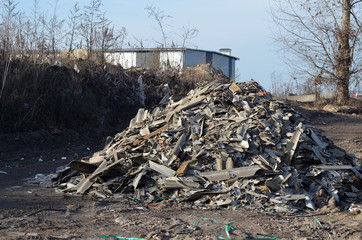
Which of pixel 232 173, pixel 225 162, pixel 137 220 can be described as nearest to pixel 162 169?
pixel 225 162

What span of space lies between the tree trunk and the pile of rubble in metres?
14.1

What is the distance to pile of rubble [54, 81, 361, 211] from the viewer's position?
6.06 metres

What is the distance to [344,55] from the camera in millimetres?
20406

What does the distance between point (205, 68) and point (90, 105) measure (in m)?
6.45

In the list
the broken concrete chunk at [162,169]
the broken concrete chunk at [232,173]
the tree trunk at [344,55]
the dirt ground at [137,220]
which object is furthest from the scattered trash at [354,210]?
the tree trunk at [344,55]

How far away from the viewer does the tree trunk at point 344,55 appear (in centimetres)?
2044

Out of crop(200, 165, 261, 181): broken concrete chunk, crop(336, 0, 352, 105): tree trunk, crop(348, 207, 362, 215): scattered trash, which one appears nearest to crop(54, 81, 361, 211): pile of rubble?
crop(200, 165, 261, 181): broken concrete chunk

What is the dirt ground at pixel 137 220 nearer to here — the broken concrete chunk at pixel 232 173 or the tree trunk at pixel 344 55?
the broken concrete chunk at pixel 232 173

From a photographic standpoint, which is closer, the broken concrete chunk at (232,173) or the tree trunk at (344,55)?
the broken concrete chunk at (232,173)

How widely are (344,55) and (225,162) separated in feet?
53.3

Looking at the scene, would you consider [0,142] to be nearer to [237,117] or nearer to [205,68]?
[237,117]

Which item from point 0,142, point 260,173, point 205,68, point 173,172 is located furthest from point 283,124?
point 205,68

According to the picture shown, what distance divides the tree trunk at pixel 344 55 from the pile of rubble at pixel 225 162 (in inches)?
555

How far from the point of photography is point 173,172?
6398 mm
